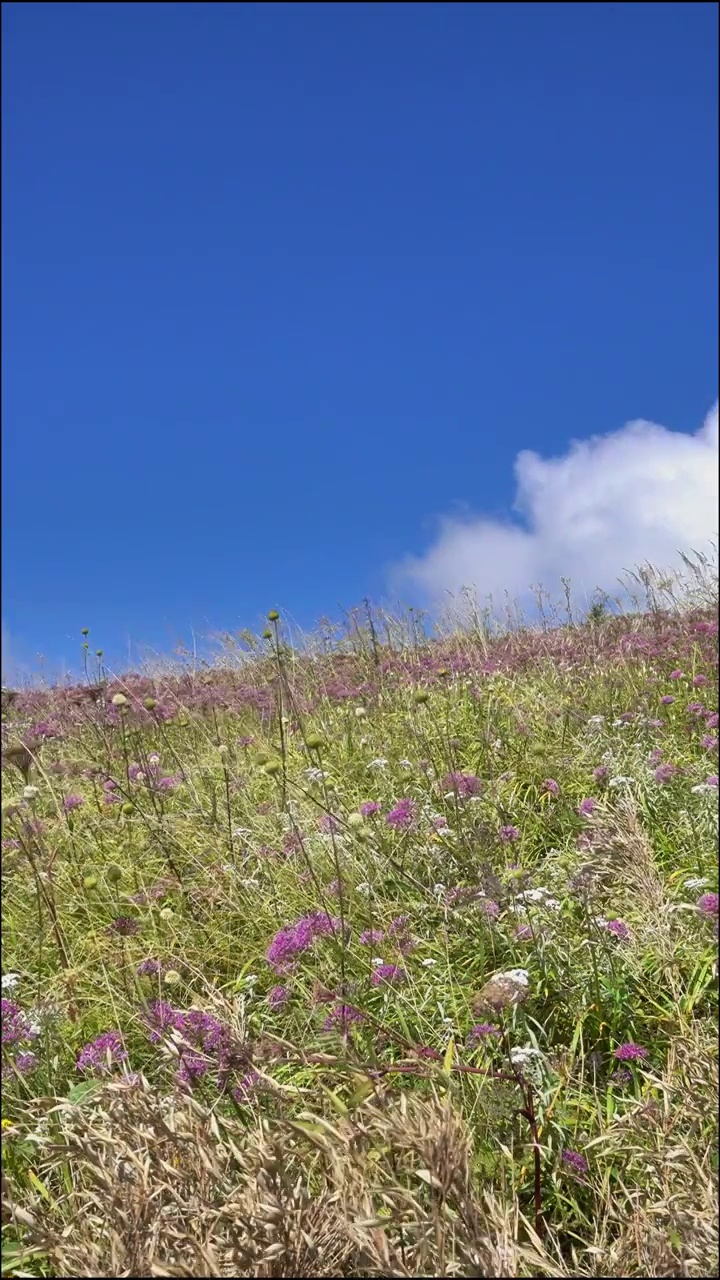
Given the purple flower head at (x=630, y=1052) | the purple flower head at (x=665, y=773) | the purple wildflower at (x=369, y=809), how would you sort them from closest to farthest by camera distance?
the purple flower head at (x=630, y=1052) → the purple flower head at (x=665, y=773) → the purple wildflower at (x=369, y=809)

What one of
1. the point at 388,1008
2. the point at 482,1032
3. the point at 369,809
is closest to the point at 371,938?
the point at 388,1008

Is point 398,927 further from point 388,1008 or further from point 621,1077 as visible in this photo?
point 621,1077

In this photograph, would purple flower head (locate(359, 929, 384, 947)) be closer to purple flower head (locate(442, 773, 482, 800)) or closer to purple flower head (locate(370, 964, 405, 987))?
purple flower head (locate(370, 964, 405, 987))

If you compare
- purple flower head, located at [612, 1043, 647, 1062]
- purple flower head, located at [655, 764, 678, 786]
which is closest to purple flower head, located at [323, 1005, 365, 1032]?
purple flower head, located at [612, 1043, 647, 1062]

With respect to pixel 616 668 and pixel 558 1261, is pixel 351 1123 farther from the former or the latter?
pixel 616 668

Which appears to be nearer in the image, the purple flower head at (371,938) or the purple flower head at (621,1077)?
the purple flower head at (621,1077)

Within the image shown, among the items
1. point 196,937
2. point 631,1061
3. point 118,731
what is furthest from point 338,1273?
point 118,731

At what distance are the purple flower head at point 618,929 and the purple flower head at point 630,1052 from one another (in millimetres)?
317

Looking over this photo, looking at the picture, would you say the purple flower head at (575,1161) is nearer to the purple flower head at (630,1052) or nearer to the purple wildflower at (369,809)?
the purple flower head at (630,1052)

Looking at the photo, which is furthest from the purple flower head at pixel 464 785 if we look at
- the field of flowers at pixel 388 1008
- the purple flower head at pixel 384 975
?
the purple flower head at pixel 384 975

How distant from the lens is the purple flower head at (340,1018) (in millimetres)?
2131

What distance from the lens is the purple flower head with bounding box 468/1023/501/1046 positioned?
82.3 inches

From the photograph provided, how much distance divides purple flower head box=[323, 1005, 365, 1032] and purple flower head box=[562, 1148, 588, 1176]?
57 centimetres

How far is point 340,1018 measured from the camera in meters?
2.18
